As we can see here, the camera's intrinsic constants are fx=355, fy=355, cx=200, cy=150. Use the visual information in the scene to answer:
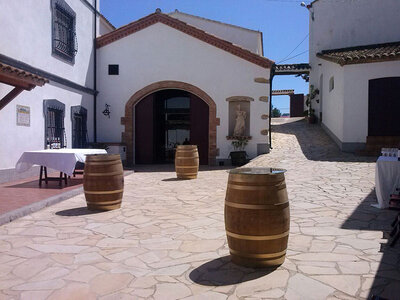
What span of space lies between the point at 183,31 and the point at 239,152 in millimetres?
5448

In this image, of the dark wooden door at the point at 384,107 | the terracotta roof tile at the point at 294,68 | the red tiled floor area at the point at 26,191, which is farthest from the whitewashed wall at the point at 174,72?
the terracotta roof tile at the point at 294,68

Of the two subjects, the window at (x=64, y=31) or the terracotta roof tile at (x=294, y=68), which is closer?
the window at (x=64, y=31)

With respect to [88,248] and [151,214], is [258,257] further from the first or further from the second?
[151,214]

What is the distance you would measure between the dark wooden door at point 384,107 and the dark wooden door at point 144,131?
28.2 feet

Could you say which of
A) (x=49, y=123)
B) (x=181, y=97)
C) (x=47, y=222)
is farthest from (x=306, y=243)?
(x=181, y=97)

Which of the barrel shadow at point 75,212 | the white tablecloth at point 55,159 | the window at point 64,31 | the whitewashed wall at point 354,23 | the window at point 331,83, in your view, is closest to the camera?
the barrel shadow at point 75,212

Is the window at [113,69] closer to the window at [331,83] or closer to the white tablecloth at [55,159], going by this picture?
the white tablecloth at [55,159]

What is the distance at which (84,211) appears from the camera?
6184mm

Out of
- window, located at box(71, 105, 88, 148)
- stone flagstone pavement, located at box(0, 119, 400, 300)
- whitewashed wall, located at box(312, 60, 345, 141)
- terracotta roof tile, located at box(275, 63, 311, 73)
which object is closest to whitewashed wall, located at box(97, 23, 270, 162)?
window, located at box(71, 105, 88, 148)

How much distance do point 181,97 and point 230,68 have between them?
3873 mm

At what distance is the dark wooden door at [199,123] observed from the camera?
14.8 meters

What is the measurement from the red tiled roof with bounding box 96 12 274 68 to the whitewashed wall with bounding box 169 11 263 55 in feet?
18.5

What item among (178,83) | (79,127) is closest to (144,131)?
(178,83)

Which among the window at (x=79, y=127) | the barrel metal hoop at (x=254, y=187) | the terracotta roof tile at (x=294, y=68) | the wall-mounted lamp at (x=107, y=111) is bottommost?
the barrel metal hoop at (x=254, y=187)
